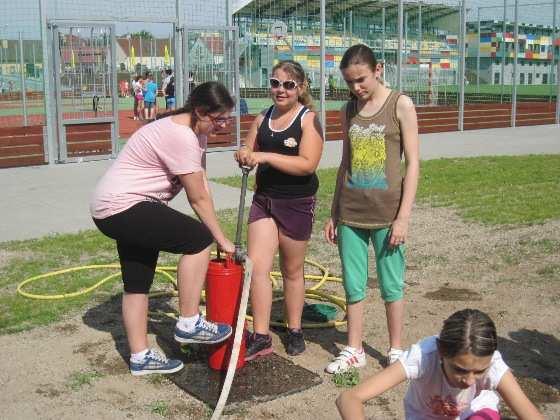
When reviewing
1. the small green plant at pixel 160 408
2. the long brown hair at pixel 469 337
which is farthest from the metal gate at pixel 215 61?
the long brown hair at pixel 469 337

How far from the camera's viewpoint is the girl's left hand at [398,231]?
14.3ft

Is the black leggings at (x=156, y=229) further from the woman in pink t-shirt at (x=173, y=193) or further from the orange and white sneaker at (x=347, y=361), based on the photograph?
the orange and white sneaker at (x=347, y=361)

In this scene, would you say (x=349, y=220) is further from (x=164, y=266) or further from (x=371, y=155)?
(x=164, y=266)

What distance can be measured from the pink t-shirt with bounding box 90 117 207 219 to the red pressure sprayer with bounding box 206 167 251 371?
0.38m

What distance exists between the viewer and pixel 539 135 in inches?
795

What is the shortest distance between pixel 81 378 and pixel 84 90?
408 inches

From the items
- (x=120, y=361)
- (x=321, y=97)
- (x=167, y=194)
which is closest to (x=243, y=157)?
(x=167, y=194)

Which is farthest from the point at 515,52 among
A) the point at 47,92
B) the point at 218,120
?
the point at 218,120

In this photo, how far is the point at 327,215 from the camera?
30.2ft

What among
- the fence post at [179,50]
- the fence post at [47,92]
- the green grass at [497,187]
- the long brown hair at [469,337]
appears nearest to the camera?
the long brown hair at [469,337]

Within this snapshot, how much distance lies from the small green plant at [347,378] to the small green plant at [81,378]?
4.42ft

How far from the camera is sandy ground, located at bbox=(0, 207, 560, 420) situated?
4141mm

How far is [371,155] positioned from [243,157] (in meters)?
0.70

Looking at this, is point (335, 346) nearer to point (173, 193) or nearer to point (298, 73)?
point (173, 193)
